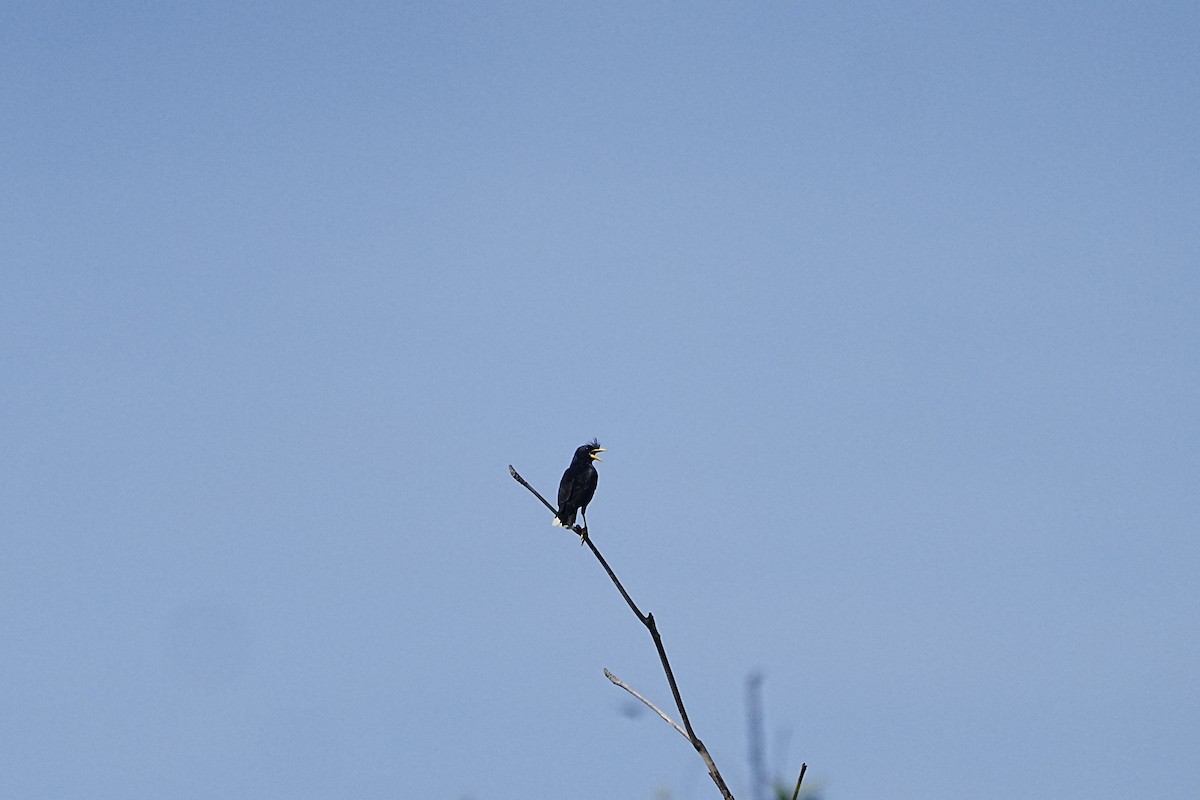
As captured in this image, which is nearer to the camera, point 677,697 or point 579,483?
point 677,697

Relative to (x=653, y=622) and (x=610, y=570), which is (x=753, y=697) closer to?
(x=653, y=622)

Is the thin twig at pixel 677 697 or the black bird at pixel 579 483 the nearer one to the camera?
the thin twig at pixel 677 697

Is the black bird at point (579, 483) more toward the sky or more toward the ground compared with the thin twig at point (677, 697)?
more toward the sky

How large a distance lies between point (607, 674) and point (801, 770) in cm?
67

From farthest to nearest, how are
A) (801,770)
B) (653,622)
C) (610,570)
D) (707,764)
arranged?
1. (610,570)
2. (653,622)
3. (707,764)
4. (801,770)

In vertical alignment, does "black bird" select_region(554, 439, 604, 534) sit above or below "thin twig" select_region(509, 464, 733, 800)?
above

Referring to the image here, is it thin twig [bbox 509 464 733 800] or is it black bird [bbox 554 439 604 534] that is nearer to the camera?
thin twig [bbox 509 464 733 800]

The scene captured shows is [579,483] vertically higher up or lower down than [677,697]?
higher up

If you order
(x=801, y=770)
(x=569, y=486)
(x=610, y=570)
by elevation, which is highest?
(x=569, y=486)

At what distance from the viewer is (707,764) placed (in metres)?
2.72

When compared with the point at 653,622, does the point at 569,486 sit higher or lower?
higher

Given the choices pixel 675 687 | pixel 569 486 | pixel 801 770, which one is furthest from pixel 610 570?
pixel 569 486

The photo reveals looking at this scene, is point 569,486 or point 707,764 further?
point 569,486

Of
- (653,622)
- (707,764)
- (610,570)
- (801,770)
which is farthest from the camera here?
(610,570)
